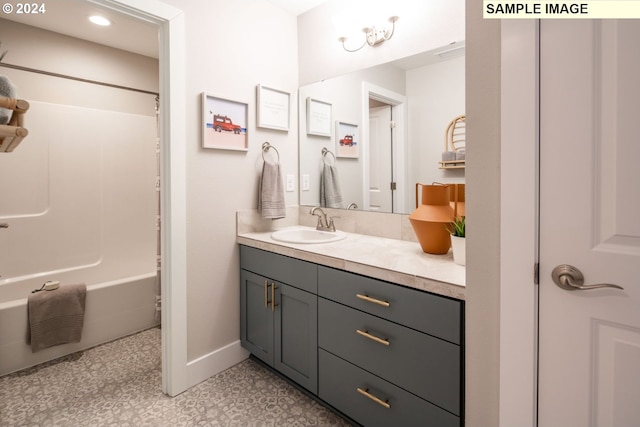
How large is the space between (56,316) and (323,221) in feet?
6.05

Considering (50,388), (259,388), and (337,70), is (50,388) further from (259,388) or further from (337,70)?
(337,70)

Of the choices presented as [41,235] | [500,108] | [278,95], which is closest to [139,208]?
[41,235]

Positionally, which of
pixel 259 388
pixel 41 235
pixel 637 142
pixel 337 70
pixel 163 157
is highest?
pixel 337 70

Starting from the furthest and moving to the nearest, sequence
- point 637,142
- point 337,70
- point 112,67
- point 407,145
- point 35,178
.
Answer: point 112,67 < point 35,178 < point 337,70 < point 407,145 < point 637,142

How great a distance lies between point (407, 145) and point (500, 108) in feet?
3.15

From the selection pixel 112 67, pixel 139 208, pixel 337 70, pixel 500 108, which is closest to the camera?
pixel 500 108

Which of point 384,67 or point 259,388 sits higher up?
point 384,67

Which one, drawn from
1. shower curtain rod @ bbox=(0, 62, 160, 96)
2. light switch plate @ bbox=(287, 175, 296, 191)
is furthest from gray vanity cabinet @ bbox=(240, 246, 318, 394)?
shower curtain rod @ bbox=(0, 62, 160, 96)

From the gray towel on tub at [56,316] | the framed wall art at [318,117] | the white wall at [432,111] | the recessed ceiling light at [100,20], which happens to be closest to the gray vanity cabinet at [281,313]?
the white wall at [432,111]

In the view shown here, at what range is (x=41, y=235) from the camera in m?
2.55

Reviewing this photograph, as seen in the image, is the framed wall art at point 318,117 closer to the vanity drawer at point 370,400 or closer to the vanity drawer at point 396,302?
the vanity drawer at point 396,302

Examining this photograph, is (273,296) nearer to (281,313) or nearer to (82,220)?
(281,313)

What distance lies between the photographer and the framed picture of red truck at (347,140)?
2133 millimetres

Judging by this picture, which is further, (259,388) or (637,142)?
(259,388)
